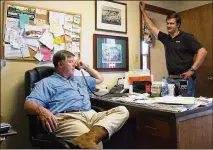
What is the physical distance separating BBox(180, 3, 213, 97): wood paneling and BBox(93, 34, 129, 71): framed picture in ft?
3.48

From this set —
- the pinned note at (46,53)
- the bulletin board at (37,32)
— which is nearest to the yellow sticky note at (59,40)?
the bulletin board at (37,32)

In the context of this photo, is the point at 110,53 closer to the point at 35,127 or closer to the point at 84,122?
the point at 84,122

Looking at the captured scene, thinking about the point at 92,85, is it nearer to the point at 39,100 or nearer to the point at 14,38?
the point at 39,100

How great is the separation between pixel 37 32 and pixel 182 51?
1.50 metres

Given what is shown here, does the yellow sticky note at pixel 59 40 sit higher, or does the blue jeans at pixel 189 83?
the yellow sticky note at pixel 59 40

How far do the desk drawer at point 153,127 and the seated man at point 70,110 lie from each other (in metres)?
0.12

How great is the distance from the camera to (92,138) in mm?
1315

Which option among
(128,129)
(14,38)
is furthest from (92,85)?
(14,38)

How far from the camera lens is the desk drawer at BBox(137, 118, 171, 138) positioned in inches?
53.4

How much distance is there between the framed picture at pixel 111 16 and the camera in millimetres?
2519

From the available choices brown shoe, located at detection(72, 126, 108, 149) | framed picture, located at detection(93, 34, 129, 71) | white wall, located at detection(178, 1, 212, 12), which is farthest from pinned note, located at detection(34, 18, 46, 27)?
white wall, located at detection(178, 1, 212, 12)

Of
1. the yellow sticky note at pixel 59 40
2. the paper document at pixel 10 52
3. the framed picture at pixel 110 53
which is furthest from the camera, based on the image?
the framed picture at pixel 110 53

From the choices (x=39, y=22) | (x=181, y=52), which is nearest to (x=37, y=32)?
(x=39, y=22)

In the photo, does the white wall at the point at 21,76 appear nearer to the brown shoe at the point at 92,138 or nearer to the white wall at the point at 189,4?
the brown shoe at the point at 92,138
